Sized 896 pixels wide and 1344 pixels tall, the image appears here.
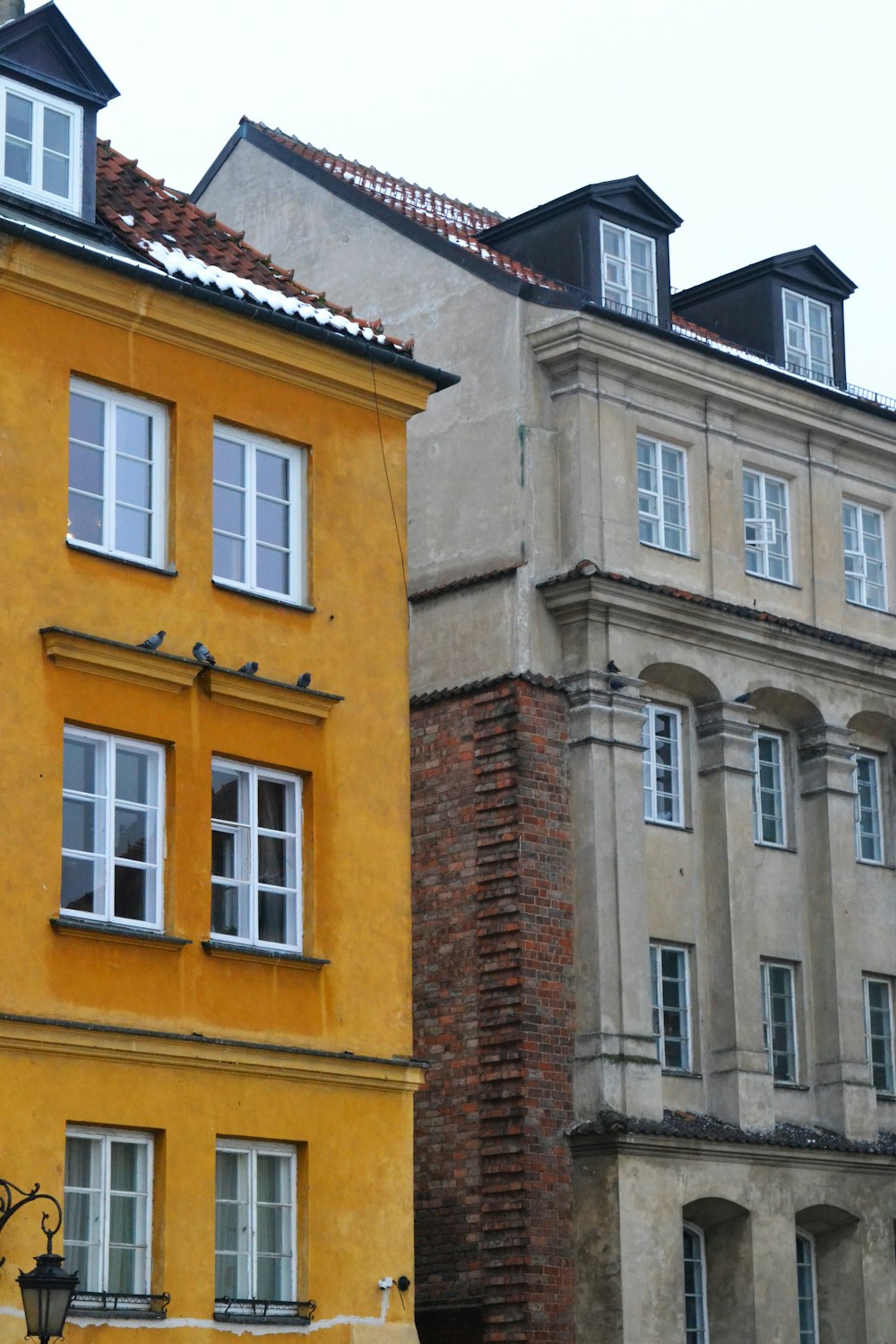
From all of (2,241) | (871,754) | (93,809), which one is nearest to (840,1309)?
(871,754)

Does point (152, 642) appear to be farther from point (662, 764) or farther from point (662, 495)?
point (662, 495)

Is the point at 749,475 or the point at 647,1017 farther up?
the point at 749,475

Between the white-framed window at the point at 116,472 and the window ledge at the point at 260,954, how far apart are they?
3.62 m

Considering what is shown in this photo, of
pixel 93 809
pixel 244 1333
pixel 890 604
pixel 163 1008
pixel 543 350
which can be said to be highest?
pixel 543 350

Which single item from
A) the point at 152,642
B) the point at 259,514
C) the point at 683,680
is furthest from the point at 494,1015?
the point at 152,642

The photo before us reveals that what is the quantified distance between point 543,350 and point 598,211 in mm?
3031

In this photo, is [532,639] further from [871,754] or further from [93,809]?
[93,809]

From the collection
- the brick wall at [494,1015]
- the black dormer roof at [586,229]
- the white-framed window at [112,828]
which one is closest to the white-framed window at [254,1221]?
the white-framed window at [112,828]

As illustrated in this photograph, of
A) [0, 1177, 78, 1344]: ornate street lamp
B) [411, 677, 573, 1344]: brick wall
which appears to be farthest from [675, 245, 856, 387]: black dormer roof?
[0, 1177, 78, 1344]: ornate street lamp

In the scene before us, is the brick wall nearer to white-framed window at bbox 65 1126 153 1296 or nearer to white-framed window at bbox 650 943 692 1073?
white-framed window at bbox 650 943 692 1073

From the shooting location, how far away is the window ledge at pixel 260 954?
22.7m

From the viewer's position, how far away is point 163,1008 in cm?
2225

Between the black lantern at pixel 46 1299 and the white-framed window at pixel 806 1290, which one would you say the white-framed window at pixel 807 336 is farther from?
the black lantern at pixel 46 1299

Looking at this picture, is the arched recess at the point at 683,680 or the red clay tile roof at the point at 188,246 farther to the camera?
the arched recess at the point at 683,680
